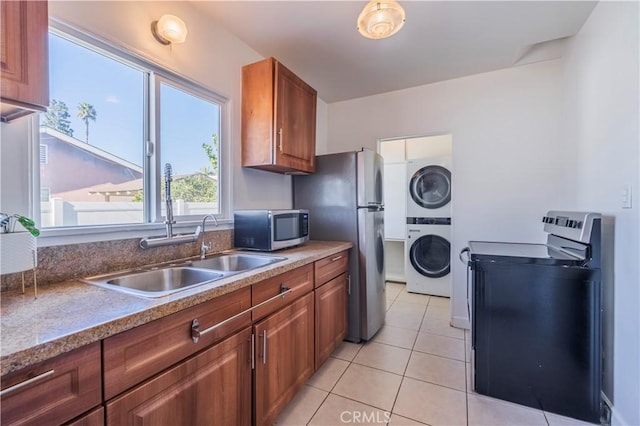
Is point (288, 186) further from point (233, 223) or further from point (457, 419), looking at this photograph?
point (457, 419)

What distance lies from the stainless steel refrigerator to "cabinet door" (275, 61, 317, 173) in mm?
218

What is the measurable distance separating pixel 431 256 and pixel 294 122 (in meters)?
2.60

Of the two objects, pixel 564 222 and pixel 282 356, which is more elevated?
pixel 564 222

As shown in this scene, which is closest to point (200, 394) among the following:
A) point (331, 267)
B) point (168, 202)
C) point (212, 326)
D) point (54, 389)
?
point (212, 326)

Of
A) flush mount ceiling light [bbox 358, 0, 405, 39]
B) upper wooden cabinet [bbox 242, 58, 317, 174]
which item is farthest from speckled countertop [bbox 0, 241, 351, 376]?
flush mount ceiling light [bbox 358, 0, 405, 39]

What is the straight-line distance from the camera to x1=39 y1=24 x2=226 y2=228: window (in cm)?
127

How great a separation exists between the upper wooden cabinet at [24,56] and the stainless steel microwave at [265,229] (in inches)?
47.8

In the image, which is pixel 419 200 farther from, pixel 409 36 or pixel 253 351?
pixel 253 351

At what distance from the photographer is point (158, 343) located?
0.91 meters

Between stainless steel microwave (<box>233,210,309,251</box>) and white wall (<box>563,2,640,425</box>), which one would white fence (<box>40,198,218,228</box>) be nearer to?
stainless steel microwave (<box>233,210,309,251</box>)

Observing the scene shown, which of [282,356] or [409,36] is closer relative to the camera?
[282,356]

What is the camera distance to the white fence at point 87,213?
1223 millimetres

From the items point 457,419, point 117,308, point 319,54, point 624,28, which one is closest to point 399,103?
point 319,54

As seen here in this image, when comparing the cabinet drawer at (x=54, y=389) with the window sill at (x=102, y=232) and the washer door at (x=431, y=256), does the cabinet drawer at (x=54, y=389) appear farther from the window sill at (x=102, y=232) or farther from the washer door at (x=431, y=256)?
the washer door at (x=431, y=256)
